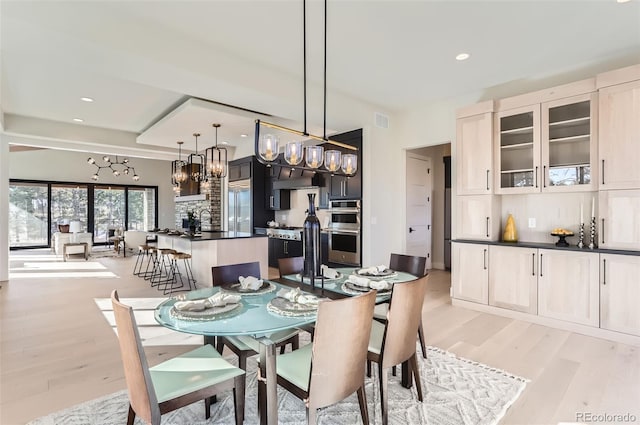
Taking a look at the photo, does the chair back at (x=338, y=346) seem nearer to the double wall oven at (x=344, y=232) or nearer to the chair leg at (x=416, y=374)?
the chair leg at (x=416, y=374)

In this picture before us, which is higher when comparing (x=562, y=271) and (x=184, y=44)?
(x=184, y=44)

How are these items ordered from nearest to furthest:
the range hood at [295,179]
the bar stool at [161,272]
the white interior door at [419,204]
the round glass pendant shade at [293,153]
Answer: the round glass pendant shade at [293,153], the bar stool at [161,272], the white interior door at [419,204], the range hood at [295,179]

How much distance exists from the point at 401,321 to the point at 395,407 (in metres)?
0.62

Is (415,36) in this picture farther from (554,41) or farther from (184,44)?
(184,44)

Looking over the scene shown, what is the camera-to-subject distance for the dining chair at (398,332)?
6.10 feet

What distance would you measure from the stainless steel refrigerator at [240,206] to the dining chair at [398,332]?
19.5 feet

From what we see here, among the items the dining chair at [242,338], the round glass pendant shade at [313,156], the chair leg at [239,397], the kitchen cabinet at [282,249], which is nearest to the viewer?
the chair leg at [239,397]

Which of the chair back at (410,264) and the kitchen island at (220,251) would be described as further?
the kitchen island at (220,251)

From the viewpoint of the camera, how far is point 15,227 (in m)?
10.3

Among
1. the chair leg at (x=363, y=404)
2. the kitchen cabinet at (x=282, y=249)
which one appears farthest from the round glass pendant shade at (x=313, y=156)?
the kitchen cabinet at (x=282, y=249)

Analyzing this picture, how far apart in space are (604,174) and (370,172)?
2.77m

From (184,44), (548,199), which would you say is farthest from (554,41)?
(184,44)

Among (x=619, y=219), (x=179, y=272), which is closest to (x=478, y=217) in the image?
(x=619, y=219)

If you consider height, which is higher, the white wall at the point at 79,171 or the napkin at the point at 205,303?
the white wall at the point at 79,171
